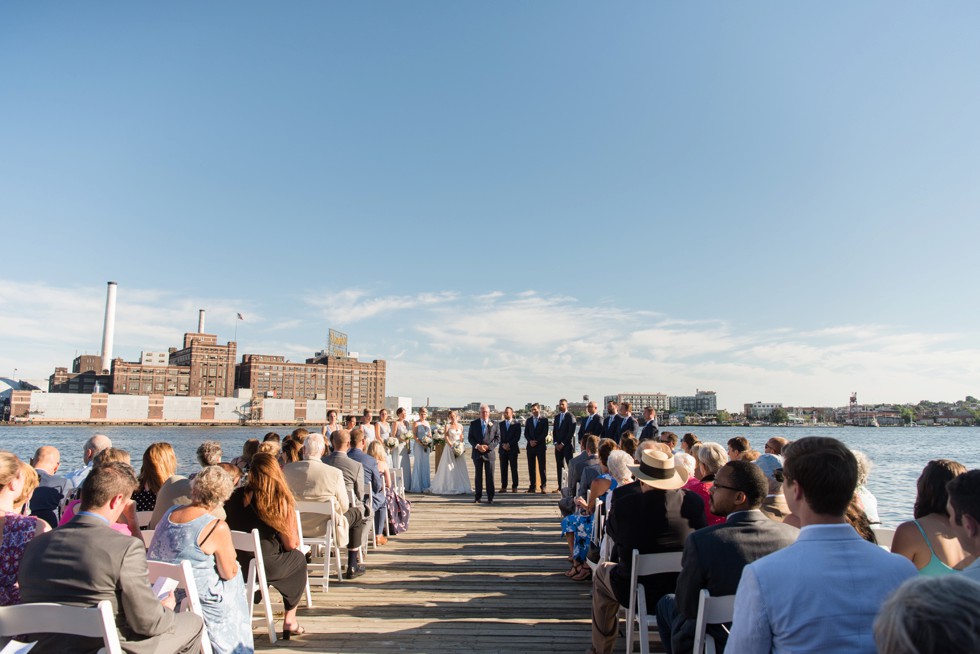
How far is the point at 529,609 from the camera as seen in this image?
5.56 metres

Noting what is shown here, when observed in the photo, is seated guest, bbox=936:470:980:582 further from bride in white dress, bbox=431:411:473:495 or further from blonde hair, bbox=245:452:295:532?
bride in white dress, bbox=431:411:473:495

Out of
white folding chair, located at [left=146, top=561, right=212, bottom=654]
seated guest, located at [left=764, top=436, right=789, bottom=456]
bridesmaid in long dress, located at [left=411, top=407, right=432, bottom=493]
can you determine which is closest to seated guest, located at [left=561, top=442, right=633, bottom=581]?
seated guest, located at [left=764, top=436, right=789, bottom=456]

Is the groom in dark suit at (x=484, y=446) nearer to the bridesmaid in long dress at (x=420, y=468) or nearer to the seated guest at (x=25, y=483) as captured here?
the bridesmaid in long dress at (x=420, y=468)

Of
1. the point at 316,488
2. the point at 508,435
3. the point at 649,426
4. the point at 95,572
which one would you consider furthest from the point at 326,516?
the point at 649,426

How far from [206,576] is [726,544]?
10.0 ft

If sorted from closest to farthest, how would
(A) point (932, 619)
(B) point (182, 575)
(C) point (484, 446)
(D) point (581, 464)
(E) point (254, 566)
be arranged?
(A) point (932, 619), (B) point (182, 575), (E) point (254, 566), (D) point (581, 464), (C) point (484, 446)

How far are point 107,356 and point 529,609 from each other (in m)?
126

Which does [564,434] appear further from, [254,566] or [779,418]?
[779,418]

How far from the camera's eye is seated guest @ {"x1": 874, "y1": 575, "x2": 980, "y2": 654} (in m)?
1.10

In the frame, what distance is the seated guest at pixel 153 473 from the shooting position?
5055 mm

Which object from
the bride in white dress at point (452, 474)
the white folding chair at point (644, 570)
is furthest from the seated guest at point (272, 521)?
the bride in white dress at point (452, 474)

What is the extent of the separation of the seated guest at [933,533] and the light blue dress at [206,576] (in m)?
3.92

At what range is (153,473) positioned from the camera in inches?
200

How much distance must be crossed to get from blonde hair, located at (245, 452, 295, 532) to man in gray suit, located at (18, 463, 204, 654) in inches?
67.2
